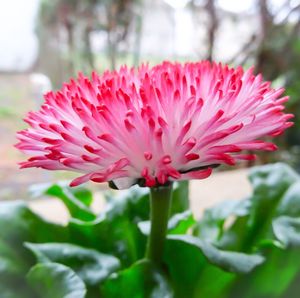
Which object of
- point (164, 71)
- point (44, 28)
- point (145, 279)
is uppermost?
point (44, 28)

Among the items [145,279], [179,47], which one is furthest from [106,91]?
[179,47]

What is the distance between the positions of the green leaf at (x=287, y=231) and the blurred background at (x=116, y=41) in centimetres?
29

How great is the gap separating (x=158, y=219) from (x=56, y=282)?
0.08 m

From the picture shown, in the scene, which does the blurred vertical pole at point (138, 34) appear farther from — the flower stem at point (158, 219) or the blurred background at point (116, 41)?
the flower stem at point (158, 219)

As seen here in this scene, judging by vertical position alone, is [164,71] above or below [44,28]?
below

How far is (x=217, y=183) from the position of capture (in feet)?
2.57

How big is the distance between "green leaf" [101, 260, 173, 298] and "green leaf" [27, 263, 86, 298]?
0.14 feet

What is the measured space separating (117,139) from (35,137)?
54 millimetres

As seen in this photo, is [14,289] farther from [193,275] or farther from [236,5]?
[236,5]

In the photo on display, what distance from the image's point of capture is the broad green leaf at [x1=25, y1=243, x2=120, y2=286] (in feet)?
1.10

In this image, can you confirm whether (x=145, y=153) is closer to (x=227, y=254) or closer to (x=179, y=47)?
(x=227, y=254)

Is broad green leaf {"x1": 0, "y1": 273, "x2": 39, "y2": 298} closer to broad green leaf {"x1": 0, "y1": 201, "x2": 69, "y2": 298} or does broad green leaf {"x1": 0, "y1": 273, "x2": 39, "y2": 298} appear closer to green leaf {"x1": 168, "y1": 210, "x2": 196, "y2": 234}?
broad green leaf {"x1": 0, "y1": 201, "x2": 69, "y2": 298}

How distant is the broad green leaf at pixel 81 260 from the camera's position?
336 mm

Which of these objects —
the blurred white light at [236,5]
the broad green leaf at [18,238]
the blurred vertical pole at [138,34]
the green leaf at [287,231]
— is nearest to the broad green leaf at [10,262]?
the broad green leaf at [18,238]
